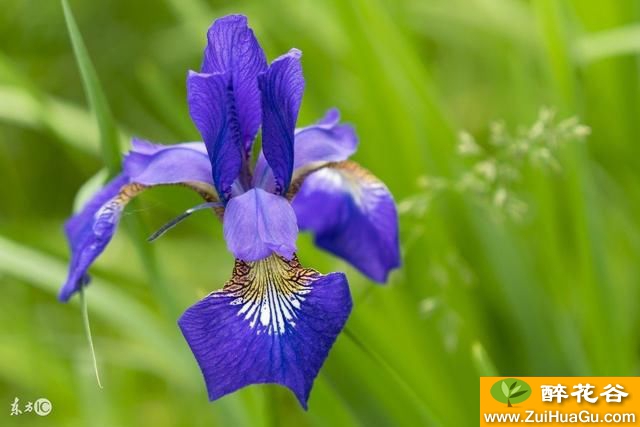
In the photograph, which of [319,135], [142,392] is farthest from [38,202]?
[319,135]

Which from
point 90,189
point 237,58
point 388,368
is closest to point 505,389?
point 388,368

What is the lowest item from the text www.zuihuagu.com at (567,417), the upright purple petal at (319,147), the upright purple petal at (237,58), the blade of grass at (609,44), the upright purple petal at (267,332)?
the upright purple petal at (267,332)

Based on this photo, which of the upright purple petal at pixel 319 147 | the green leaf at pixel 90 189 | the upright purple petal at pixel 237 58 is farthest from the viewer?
the green leaf at pixel 90 189

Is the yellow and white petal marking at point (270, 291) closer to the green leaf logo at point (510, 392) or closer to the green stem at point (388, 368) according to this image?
the green stem at point (388, 368)

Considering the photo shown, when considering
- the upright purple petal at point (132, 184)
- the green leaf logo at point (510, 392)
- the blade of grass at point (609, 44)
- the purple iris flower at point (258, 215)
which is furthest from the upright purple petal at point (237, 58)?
the blade of grass at point (609, 44)

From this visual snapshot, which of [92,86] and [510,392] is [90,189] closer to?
[92,86]

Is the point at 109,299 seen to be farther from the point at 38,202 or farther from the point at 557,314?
the point at 38,202

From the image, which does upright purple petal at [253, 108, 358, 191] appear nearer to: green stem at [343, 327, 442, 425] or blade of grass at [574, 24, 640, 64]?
green stem at [343, 327, 442, 425]

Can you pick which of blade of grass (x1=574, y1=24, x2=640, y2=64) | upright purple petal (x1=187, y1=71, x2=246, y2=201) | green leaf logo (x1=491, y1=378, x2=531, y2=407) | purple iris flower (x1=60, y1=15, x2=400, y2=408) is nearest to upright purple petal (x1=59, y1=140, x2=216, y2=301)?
purple iris flower (x1=60, y1=15, x2=400, y2=408)
